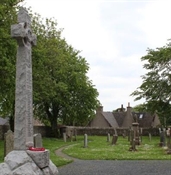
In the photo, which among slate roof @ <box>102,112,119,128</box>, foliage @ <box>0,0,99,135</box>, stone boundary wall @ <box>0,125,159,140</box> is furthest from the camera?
slate roof @ <box>102,112,119,128</box>

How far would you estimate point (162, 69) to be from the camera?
47844 mm

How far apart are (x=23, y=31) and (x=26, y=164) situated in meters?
3.72

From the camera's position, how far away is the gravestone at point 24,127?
8.77 m

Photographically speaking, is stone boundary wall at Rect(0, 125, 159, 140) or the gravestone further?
stone boundary wall at Rect(0, 125, 159, 140)

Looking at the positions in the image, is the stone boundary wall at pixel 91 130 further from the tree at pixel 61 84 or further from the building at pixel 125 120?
the building at pixel 125 120

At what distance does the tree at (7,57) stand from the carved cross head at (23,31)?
13.6 m

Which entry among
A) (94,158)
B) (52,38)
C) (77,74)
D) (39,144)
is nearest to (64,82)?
(77,74)

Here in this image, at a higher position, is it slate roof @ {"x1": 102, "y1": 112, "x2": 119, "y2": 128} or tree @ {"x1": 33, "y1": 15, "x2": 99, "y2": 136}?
tree @ {"x1": 33, "y1": 15, "x2": 99, "y2": 136}

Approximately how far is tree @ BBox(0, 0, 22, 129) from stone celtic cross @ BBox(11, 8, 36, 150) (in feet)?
46.1

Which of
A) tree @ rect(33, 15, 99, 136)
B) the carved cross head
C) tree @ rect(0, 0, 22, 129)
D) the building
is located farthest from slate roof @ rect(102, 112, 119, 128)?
the carved cross head

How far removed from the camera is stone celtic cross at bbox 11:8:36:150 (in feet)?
31.2

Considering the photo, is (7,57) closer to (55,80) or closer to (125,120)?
(55,80)

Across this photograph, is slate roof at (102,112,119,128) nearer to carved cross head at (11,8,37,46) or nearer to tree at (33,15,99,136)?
tree at (33,15,99,136)

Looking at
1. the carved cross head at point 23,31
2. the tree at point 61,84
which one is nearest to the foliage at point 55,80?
the tree at point 61,84
